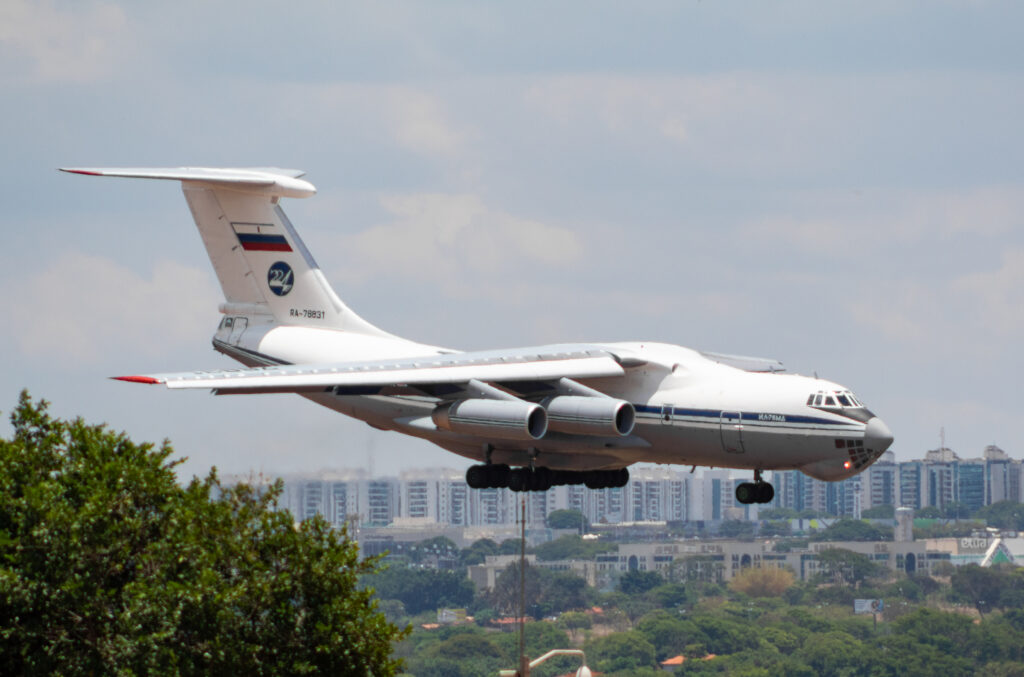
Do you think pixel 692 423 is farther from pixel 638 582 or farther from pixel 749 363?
pixel 638 582

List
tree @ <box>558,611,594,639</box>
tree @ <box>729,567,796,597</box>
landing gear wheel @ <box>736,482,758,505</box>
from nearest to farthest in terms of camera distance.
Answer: landing gear wheel @ <box>736,482,758,505</box> < tree @ <box>558,611,594,639</box> < tree @ <box>729,567,796,597</box>

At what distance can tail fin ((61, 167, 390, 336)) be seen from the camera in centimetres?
4125

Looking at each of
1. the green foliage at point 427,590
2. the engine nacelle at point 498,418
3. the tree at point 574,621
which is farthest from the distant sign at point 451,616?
the engine nacelle at point 498,418

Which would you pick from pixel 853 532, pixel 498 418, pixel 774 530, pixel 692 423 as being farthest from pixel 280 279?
pixel 774 530

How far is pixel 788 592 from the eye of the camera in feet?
508

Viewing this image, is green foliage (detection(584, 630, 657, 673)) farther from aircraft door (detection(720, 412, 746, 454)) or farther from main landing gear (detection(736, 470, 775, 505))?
aircraft door (detection(720, 412, 746, 454))

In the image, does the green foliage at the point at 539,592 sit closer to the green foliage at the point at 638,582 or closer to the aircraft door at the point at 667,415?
the green foliage at the point at 638,582

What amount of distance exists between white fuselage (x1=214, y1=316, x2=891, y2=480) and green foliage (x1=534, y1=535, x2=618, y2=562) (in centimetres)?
13342

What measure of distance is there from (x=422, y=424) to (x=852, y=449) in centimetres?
882

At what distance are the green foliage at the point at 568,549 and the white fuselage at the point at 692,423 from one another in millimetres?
133420

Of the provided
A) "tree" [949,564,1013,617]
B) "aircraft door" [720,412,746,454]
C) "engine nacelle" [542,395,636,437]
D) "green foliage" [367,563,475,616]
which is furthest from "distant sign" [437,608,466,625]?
"aircraft door" [720,412,746,454]

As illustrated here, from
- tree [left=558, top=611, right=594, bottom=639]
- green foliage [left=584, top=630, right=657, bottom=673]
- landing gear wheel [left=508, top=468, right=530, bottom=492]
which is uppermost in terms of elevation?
landing gear wheel [left=508, top=468, right=530, bottom=492]

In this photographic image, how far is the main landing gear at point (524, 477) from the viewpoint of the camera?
36531 millimetres

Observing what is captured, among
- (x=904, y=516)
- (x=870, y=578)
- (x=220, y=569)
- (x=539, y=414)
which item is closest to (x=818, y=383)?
(x=539, y=414)
